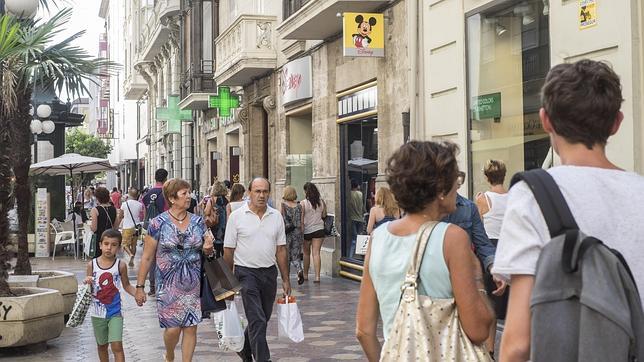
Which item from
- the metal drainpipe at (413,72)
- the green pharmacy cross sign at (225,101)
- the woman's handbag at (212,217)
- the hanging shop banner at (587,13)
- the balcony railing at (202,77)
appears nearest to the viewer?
the hanging shop banner at (587,13)

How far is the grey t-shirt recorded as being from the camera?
6.94 ft

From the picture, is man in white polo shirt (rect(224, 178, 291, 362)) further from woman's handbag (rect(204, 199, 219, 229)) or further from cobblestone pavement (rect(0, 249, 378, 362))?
woman's handbag (rect(204, 199, 219, 229))

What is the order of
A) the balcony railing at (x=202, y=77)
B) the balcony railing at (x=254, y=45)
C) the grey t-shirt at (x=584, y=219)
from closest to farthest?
the grey t-shirt at (x=584, y=219), the balcony railing at (x=254, y=45), the balcony railing at (x=202, y=77)

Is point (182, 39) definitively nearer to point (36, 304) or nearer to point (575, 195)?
point (36, 304)

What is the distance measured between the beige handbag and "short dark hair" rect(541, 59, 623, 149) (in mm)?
826

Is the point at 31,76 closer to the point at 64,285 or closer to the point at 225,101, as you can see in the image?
the point at 64,285

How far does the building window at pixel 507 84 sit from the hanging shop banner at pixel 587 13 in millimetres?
866

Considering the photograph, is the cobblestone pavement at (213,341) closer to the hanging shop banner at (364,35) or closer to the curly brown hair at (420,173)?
the hanging shop banner at (364,35)

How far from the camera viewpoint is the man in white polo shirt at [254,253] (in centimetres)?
742

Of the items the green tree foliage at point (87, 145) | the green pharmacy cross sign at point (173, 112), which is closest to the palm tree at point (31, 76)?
the green pharmacy cross sign at point (173, 112)

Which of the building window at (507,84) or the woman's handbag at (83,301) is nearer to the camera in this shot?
the woman's handbag at (83,301)

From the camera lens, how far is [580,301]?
1.97 meters

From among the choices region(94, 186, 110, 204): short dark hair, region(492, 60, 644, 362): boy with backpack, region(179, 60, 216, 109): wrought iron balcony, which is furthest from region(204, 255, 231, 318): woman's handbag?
region(179, 60, 216, 109): wrought iron balcony

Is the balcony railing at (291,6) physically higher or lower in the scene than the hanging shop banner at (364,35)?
higher
